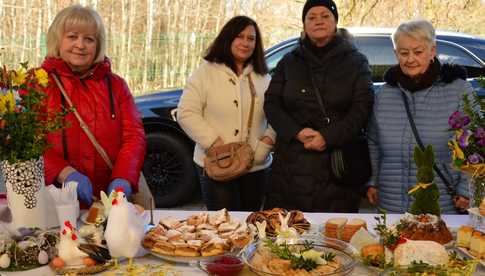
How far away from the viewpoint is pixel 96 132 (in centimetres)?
266

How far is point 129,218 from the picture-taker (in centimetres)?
201

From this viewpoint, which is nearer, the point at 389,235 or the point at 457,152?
the point at 389,235

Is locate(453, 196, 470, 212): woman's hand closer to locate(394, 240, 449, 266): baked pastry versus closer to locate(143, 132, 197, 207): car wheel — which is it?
locate(394, 240, 449, 266): baked pastry

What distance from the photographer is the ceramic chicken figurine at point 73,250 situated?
6.43 ft

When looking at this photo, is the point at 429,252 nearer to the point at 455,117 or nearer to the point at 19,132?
the point at 455,117

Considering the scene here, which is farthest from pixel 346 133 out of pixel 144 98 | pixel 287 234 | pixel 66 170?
pixel 144 98

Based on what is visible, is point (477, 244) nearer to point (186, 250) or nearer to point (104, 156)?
point (186, 250)

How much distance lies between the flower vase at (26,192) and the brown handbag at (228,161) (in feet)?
4.07

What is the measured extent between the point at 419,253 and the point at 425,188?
1.40 ft

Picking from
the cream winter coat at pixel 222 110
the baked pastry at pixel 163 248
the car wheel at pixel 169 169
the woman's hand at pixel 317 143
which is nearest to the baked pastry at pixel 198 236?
the baked pastry at pixel 163 248

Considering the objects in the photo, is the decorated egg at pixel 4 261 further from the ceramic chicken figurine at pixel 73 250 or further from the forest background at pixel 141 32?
the forest background at pixel 141 32

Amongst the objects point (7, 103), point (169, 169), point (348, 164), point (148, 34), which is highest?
point (148, 34)

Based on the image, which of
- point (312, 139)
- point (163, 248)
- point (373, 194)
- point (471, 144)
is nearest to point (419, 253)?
point (471, 144)

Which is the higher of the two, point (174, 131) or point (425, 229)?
point (174, 131)
